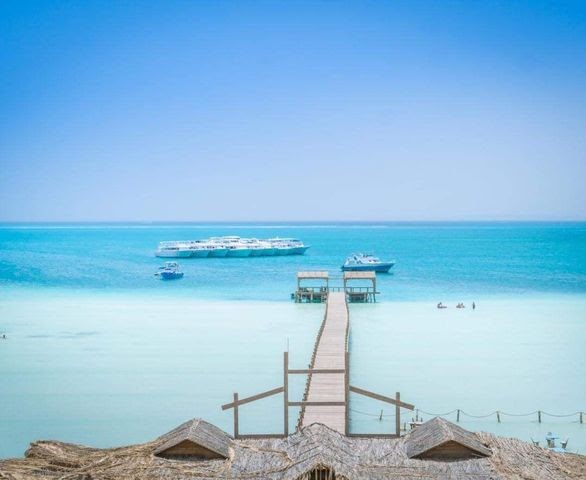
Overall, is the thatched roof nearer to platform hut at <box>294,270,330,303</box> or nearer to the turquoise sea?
the turquoise sea

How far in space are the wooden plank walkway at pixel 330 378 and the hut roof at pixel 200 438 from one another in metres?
3.47

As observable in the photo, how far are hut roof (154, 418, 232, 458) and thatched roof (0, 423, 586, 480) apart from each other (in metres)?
0.15

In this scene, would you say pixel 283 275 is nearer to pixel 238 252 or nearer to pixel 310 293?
pixel 310 293

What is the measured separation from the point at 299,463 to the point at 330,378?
830cm

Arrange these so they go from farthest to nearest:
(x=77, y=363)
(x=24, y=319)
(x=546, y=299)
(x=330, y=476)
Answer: (x=546, y=299)
(x=24, y=319)
(x=77, y=363)
(x=330, y=476)

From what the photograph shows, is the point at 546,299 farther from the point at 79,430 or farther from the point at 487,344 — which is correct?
the point at 79,430

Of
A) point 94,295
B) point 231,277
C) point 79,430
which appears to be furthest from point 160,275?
point 79,430

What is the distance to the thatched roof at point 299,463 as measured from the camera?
38.4 feet

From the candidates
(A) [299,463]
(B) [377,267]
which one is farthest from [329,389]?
(B) [377,267]

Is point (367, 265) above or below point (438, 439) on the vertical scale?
below

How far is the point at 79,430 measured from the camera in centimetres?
1920

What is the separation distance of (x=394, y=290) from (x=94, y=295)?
963 inches

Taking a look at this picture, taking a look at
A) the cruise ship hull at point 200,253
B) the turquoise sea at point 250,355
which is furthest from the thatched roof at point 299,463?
the cruise ship hull at point 200,253

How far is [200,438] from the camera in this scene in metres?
12.6
